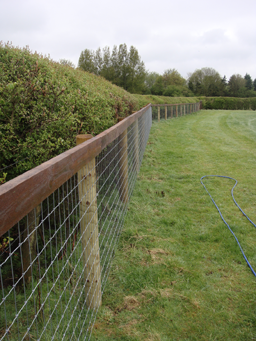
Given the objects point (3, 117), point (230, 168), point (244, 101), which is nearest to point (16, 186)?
point (3, 117)

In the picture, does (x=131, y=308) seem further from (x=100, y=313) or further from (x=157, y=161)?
(x=157, y=161)

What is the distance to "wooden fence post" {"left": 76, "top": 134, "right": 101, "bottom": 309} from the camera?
2322mm

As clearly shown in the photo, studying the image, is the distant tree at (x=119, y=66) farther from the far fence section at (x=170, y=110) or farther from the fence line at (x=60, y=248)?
the fence line at (x=60, y=248)

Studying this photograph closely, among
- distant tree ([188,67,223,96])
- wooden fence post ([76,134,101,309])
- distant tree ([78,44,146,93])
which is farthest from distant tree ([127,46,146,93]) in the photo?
wooden fence post ([76,134,101,309])

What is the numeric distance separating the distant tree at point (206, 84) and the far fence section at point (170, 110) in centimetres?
3082

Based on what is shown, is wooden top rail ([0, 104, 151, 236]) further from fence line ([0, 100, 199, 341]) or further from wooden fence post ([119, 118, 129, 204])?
Result: wooden fence post ([119, 118, 129, 204])

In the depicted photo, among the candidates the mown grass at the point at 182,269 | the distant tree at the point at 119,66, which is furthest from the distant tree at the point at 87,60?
the mown grass at the point at 182,269

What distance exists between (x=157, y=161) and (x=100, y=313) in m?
5.88

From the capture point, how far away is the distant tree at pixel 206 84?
59844 mm

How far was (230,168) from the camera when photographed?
24.1ft

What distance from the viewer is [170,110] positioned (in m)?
22.0

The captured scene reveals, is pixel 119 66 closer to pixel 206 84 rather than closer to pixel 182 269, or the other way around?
pixel 206 84

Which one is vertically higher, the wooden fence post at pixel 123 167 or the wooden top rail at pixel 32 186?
the wooden top rail at pixel 32 186

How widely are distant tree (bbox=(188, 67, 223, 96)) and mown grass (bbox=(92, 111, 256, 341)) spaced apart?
5740 cm
